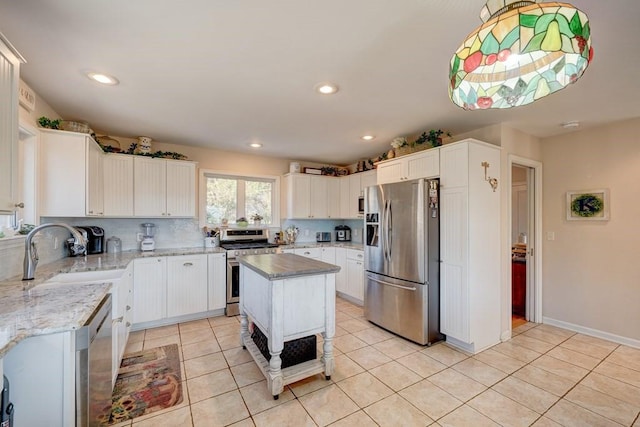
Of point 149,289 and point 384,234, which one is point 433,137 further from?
point 149,289

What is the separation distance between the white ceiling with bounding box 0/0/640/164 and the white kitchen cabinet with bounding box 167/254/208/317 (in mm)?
1712

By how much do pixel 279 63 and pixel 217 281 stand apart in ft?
9.65

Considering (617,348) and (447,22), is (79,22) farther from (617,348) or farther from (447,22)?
(617,348)

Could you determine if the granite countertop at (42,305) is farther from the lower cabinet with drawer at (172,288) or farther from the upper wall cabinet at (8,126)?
the lower cabinet with drawer at (172,288)

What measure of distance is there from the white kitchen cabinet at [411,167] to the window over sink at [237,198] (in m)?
2.05

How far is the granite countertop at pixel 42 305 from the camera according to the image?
3.59 ft

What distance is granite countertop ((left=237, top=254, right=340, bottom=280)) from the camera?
2062 millimetres

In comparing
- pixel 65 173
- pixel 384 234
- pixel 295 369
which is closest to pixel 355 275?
pixel 384 234

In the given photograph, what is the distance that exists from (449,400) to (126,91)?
3656 mm

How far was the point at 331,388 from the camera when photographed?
2.20 meters

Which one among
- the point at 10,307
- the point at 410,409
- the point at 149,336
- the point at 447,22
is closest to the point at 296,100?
the point at 447,22

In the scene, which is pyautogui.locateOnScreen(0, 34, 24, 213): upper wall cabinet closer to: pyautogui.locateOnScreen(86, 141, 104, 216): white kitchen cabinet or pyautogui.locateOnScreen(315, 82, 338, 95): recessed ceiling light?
pyautogui.locateOnScreen(86, 141, 104, 216): white kitchen cabinet

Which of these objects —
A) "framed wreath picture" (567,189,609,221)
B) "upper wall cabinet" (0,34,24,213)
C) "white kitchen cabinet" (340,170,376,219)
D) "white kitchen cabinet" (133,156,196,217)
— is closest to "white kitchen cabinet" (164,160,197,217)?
"white kitchen cabinet" (133,156,196,217)

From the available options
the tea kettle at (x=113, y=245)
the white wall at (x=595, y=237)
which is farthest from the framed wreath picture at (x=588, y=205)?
the tea kettle at (x=113, y=245)
